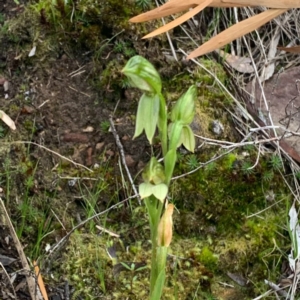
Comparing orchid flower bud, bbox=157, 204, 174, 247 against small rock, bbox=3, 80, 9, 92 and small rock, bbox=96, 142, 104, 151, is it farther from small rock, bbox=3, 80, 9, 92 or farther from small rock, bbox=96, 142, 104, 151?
small rock, bbox=3, 80, 9, 92

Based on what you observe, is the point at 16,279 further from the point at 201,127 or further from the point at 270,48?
the point at 270,48

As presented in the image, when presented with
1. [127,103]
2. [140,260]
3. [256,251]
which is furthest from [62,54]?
[256,251]

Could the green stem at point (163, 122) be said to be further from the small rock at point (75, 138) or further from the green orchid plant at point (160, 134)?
the small rock at point (75, 138)

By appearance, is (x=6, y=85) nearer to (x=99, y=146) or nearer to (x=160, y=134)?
(x=99, y=146)

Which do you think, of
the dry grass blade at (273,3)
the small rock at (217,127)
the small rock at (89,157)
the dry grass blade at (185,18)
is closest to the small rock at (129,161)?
the small rock at (89,157)

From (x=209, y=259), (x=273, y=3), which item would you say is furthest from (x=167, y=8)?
(x=209, y=259)
